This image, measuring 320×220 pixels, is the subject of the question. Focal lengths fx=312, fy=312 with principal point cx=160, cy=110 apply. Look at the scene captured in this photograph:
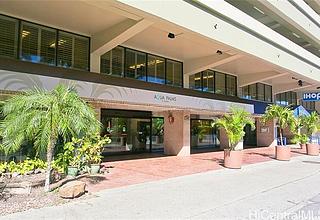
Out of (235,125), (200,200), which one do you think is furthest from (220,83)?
(200,200)

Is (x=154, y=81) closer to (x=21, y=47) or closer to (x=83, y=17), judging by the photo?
(x=83, y=17)

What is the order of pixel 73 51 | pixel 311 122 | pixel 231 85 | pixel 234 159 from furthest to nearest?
pixel 231 85 < pixel 311 122 < pixel 73 51 < pixel 234 159

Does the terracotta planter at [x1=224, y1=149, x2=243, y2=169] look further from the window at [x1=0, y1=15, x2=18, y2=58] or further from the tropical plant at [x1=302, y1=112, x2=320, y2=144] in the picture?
the tropical plant at [x1=302, y1=112, x2=320, y2=144]

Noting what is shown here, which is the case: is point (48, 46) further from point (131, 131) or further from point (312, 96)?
point (312, 96)

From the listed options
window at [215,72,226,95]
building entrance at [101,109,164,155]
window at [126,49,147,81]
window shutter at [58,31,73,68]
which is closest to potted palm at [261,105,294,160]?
window at [215,72,226,95]

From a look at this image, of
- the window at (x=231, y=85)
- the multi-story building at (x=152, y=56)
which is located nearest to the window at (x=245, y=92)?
the multi-story building at (x=152, y=56)

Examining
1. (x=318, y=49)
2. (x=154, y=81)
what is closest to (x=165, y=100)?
(x=154, y=81)

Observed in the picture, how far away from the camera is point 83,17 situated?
510 inches

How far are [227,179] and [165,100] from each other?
5.36 meters

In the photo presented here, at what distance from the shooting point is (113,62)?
16.0m

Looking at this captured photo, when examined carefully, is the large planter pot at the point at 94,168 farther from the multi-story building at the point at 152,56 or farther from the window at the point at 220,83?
the window at the point at 220,83

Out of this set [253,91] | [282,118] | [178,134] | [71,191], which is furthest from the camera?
[253,91]
